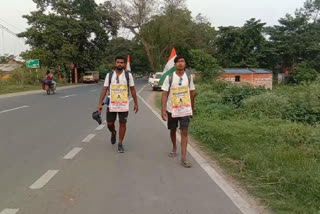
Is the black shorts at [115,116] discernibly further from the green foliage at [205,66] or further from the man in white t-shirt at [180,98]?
the green foliage at [205,66]

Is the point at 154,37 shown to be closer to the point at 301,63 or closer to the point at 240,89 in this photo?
the point at 301,63

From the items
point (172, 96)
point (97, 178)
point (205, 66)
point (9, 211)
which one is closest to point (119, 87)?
point (172, 96)

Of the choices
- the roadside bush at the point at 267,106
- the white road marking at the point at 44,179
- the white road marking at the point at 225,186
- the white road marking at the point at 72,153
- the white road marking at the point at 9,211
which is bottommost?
the white road marking at the point at 225,186

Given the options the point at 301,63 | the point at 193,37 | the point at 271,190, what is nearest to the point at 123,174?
the point at 271,190

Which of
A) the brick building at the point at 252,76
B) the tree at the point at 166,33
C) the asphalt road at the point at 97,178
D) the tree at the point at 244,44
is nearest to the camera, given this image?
the asphalt road at the point at 97,178

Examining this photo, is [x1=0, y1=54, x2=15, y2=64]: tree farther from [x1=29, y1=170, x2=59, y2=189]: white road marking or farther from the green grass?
[x1=29, y1=170, x2=59, y2=189]: white road marking

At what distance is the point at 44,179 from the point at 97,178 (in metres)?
0.73

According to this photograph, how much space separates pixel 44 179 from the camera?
17.4ft

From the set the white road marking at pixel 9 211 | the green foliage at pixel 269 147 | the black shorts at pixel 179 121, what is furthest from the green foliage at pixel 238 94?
the white road marking at pixel 9 211

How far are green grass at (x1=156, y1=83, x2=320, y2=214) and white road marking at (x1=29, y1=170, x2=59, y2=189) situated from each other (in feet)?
8.95

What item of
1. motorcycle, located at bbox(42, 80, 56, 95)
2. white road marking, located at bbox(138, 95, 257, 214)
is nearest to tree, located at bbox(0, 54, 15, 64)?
motorcycle, located at bbox(42, 80, 56, 95)

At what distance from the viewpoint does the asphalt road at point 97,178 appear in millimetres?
4312

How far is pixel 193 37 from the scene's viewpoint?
62500mm

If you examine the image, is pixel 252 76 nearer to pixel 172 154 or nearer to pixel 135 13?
pixel 135 13
